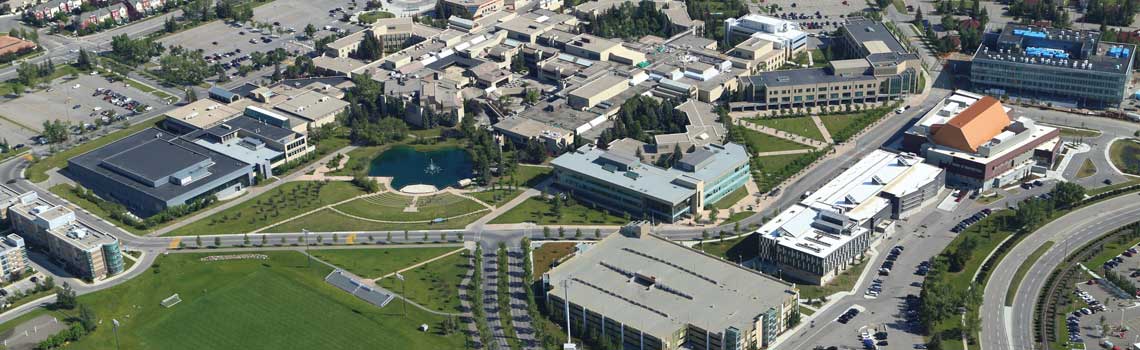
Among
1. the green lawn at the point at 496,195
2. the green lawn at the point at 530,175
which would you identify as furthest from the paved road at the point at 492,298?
the green lawn at the point at 530,175

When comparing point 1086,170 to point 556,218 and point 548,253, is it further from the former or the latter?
point 548,253

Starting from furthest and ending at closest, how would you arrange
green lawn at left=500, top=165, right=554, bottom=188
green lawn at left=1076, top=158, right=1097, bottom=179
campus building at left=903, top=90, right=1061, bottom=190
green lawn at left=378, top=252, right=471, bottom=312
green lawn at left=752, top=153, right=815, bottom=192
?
green lawn at left=500, top=165, right=554, bottom=188, green lawn at left=752, top=153, right=815, bottom=192, green lawn at left=1076, top=158, right=1097, bottom=179, campus building at left=903, top=90, right=1061, bottom=190, green lawn at left=378, top=252, right=471, bottom=312

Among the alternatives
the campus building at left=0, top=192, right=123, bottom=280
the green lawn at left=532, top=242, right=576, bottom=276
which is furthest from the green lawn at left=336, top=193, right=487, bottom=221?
the campus building at left=0, top=192, right=123, bottom=280

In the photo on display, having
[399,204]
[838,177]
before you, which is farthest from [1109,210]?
[399,204]

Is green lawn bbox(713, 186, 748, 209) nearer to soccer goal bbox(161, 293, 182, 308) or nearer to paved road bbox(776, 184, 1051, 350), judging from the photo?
paved road bbox(776, 184, 1051, 350)

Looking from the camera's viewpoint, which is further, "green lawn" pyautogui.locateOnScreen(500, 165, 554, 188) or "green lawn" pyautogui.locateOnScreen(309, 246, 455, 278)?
"green lawn" pyautogui.locateOnScreen(500, 165, 554, 188)

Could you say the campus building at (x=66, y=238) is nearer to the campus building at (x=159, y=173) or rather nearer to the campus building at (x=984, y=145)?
the campus building at (x=159, y=173)
